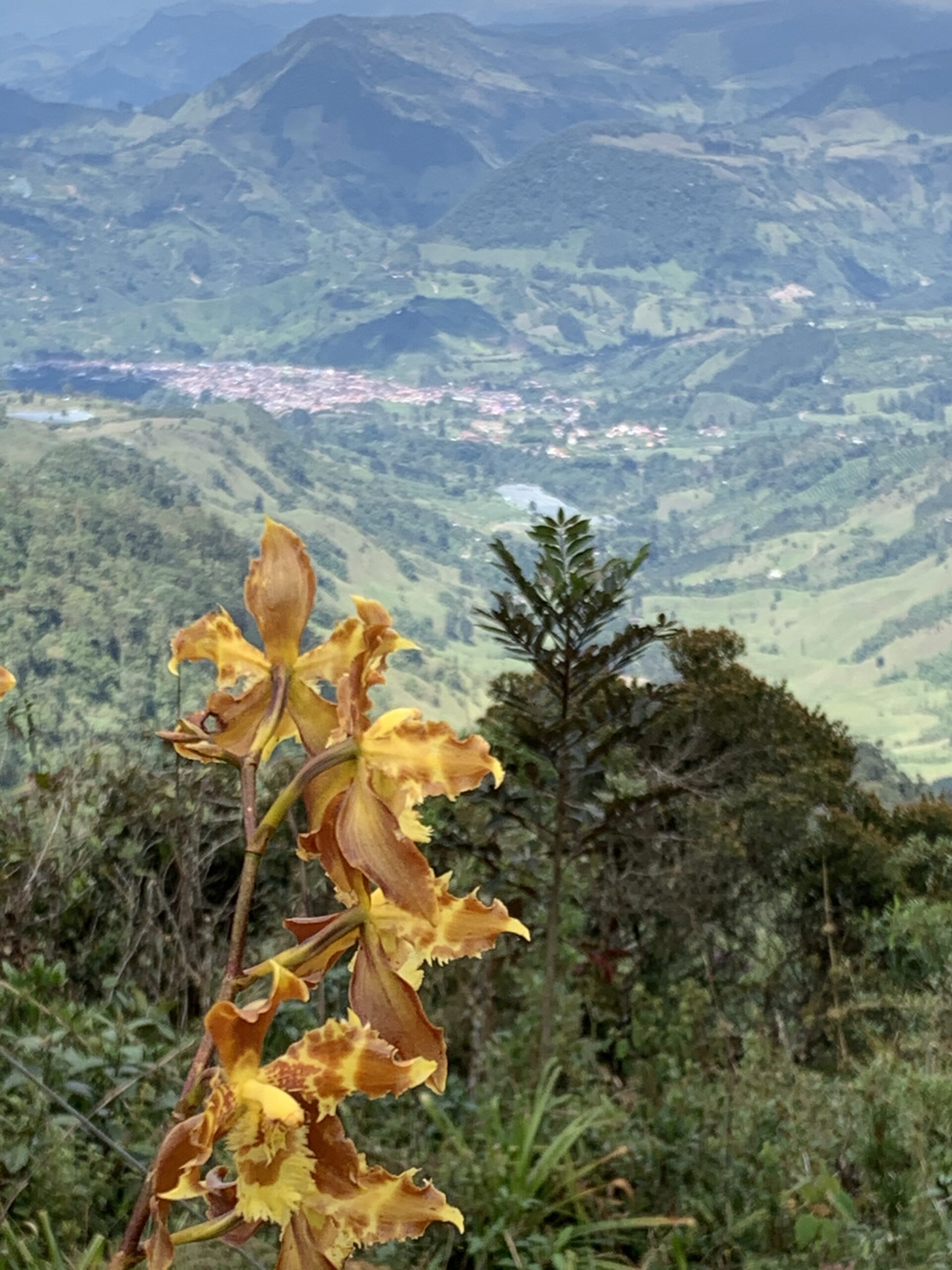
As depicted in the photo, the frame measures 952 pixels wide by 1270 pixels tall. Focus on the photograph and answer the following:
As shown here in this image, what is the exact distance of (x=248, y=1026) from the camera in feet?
1.79

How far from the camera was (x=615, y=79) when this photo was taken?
170250mm

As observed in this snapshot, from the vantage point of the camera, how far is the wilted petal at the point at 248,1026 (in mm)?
540

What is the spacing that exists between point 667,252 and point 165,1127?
410ft

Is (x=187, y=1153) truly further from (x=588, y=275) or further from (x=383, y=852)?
(x=588, y=275)

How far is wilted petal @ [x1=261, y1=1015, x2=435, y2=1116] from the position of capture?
0.55 metres

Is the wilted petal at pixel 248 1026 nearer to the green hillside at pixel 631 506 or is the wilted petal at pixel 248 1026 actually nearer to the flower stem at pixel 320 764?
the flower stem at pixel 320 764

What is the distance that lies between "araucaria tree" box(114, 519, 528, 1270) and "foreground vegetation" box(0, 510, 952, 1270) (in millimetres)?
564

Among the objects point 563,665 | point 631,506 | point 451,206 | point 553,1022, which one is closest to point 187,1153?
point 563,665

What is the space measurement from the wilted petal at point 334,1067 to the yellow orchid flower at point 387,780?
0.07m

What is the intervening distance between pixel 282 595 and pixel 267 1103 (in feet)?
0.93

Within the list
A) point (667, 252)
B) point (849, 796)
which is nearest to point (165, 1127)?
point (849, 796)

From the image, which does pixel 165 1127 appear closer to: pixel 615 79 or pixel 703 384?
pixel 703 384

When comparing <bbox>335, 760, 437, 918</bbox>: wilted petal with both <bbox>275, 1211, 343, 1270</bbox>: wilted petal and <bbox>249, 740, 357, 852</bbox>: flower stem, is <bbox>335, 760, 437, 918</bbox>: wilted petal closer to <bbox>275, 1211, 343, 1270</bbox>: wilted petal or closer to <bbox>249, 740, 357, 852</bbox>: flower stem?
<bbox>249, 740, 357, 852</bbox>: flower stem

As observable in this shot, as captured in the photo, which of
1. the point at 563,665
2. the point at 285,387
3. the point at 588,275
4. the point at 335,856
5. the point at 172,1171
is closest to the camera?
the point at 172,1171
